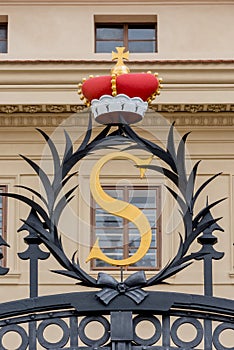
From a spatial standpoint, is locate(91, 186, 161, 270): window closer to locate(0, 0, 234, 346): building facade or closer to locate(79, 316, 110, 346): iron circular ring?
locate(0, 0, 234, 346): building facade

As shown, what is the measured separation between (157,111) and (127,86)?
8.05 meters

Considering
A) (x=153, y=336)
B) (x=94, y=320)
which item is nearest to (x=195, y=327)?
(x=153, y=336)

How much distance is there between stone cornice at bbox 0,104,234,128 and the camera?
20.8m

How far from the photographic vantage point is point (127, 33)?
73.4ft

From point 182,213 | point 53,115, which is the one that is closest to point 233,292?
point 53,115

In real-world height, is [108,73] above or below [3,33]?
below

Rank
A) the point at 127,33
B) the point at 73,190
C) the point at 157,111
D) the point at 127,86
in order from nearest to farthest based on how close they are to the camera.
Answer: the point at 73,190 < the point at 127,86 < the point at 157,111 < the point at 127,33

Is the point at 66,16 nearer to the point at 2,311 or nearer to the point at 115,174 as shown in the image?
the point at 115,174

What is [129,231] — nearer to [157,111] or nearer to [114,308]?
[157,111]

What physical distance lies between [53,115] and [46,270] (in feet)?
7.17

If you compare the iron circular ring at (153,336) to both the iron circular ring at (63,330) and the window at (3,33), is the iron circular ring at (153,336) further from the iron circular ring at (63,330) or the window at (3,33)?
the window at (3,33)

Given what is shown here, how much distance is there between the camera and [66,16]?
22.3m

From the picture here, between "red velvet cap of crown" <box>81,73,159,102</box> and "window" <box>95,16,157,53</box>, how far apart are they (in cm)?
951

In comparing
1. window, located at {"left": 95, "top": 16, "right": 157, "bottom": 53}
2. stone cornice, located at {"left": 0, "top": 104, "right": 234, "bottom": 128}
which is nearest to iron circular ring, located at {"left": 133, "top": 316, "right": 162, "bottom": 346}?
stone cornice, located at {"left": 0, "top": 104, "right": 234, "bottom": 128}
